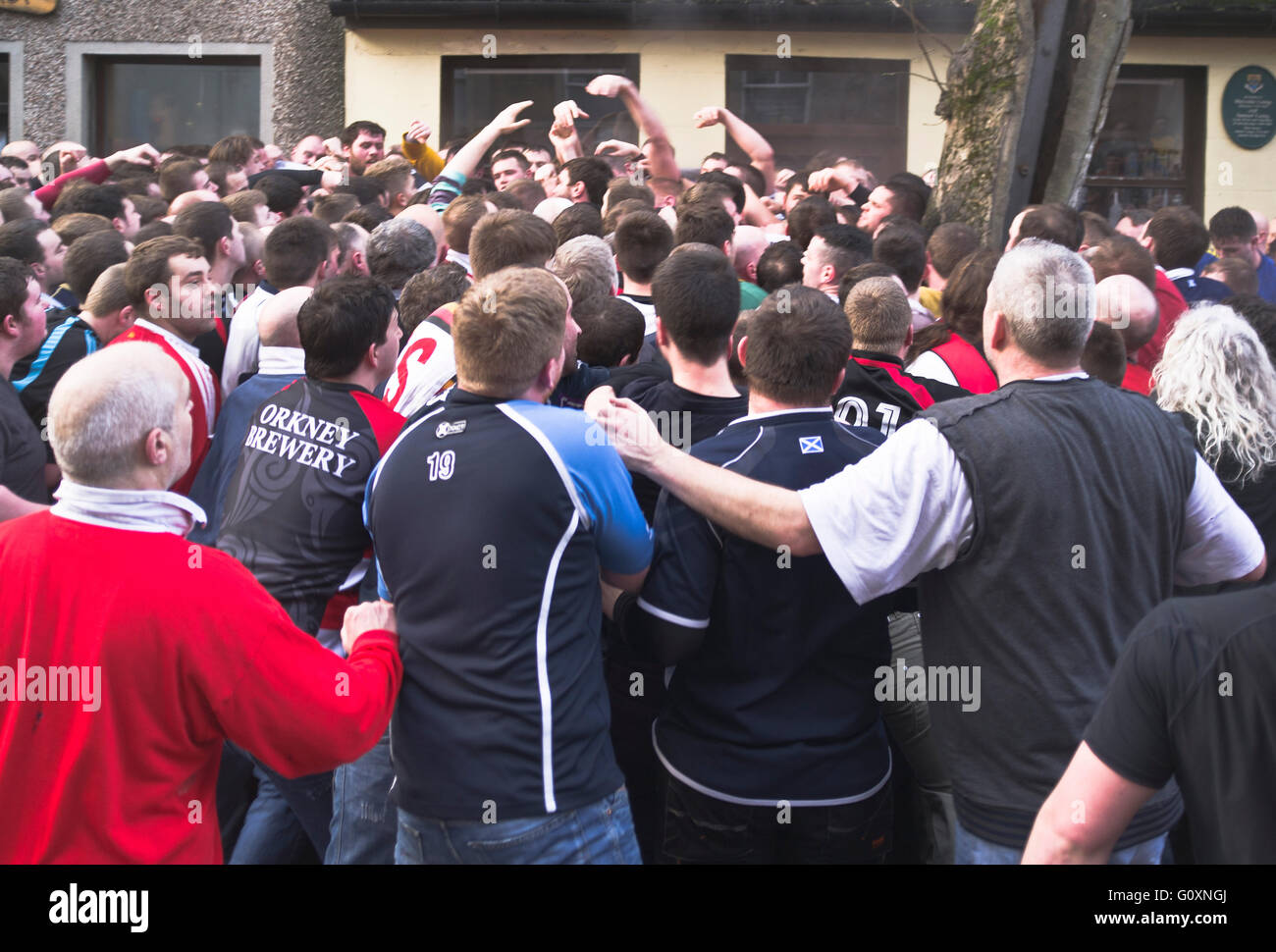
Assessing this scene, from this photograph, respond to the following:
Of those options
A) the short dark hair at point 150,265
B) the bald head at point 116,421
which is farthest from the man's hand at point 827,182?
the bald head at point 116,421

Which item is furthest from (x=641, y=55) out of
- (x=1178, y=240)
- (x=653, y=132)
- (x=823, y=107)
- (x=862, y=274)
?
(x=862, y=274)

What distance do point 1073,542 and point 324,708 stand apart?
1.49 m

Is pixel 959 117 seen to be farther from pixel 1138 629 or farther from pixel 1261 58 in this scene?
pixel 1261 58

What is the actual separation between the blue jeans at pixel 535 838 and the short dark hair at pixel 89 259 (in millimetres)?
3060

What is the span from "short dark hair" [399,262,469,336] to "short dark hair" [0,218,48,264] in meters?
2.00

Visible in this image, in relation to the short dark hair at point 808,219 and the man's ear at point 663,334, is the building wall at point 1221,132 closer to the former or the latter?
the short dark hair at point 808,219

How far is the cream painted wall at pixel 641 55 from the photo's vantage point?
1297 centimetres

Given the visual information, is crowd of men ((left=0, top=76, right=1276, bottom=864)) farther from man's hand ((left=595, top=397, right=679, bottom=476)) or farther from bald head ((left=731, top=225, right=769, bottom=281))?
bald head ((left=731, top=225, right=769, bottom=281))

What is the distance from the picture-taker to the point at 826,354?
289cm

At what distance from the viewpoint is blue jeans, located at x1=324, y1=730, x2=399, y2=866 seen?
304 cm

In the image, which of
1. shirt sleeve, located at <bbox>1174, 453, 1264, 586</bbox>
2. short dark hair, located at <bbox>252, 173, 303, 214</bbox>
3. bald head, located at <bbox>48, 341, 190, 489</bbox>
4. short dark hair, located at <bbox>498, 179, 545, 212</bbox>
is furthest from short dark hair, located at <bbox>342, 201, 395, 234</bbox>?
shirt sleeve, located at <bbox>1174, 453, 1264, 586</bbox>

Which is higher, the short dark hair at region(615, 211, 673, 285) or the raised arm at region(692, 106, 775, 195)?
the raised arm at region(692, 106, 775, 195)

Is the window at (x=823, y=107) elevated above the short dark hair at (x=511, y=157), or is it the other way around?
the window at (x=823, y=107)

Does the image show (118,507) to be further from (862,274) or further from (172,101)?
(172,101)
